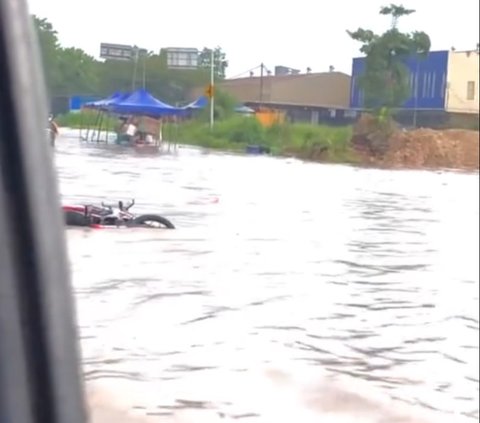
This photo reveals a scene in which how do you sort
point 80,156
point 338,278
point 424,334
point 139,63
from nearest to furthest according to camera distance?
point 139,63 → point 424,334 → point 338,278 → point 80,156

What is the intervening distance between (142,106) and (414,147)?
271 inches

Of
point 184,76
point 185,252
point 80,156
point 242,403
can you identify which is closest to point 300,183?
point 80,156

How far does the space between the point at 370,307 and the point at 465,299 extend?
0.56 m

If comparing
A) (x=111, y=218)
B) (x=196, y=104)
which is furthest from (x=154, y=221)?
(x=196, y=104)

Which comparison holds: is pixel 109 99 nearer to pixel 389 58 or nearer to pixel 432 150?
pixel 389 58

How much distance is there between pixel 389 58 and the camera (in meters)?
8.04

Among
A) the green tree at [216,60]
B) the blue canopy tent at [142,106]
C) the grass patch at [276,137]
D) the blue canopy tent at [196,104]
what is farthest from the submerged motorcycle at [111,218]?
the green tree at [216,60]

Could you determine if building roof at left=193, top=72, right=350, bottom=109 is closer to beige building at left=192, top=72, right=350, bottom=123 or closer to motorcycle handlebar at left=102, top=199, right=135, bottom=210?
beige building at left=192, top=72, right=350, bottom=123

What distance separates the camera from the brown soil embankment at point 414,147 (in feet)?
35.4

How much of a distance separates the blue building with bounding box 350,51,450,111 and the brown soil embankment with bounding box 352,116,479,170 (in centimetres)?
133

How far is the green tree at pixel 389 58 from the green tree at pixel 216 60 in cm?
187

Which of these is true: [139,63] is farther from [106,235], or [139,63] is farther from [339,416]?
[106,235]

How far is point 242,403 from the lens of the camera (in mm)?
3094

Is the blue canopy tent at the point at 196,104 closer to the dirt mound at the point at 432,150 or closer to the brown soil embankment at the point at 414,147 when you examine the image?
the brown soil embankment at the point at 414,147
